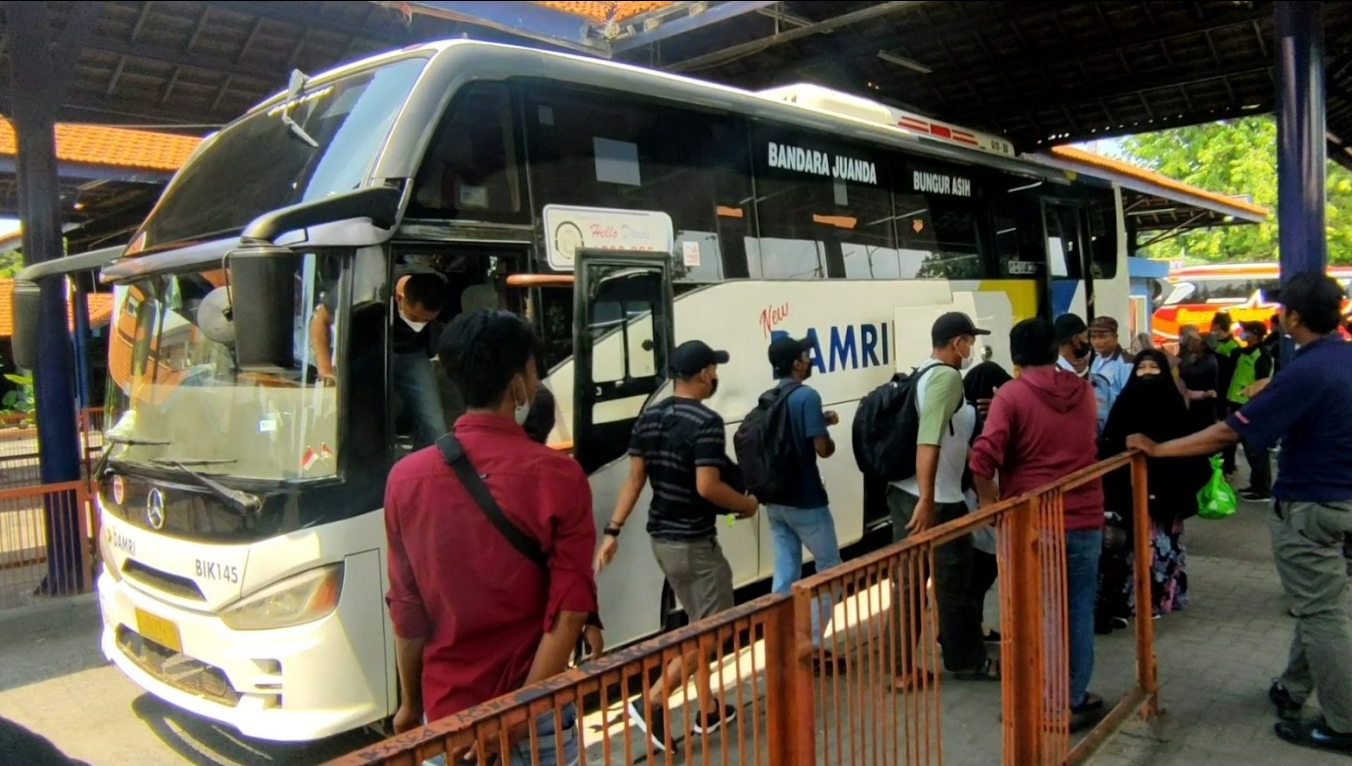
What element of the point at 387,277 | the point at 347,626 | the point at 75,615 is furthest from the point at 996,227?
the point at 75,615

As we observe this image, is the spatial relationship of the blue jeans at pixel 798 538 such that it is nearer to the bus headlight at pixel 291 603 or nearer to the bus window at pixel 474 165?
the bus window at pixel 474 165

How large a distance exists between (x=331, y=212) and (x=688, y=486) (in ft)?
6.36

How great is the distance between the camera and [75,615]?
6957mm

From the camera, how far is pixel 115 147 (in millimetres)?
10969

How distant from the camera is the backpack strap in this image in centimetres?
224

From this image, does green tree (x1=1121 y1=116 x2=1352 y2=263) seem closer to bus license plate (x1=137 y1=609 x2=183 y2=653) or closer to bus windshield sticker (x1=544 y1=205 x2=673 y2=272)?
bus windshield sticker (x1=544 y1=205 x2=673 y2=272)

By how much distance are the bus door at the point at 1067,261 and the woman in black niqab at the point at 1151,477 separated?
4.00 meters

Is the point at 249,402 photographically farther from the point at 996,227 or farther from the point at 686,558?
the point at 996,227

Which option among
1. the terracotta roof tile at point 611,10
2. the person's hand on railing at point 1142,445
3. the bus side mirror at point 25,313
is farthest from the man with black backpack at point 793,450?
the terracotta roof tile at point 611,10

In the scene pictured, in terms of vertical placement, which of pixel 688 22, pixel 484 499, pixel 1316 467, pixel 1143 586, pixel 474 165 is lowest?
pixel 1143 586

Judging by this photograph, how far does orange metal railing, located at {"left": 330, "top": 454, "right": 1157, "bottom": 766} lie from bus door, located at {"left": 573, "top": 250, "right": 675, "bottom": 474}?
1374 mm

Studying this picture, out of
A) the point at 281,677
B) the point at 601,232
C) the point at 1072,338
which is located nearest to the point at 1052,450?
the point at 1072,338

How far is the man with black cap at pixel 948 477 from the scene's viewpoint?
455 cm

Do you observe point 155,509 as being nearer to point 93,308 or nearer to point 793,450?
point 793,450
